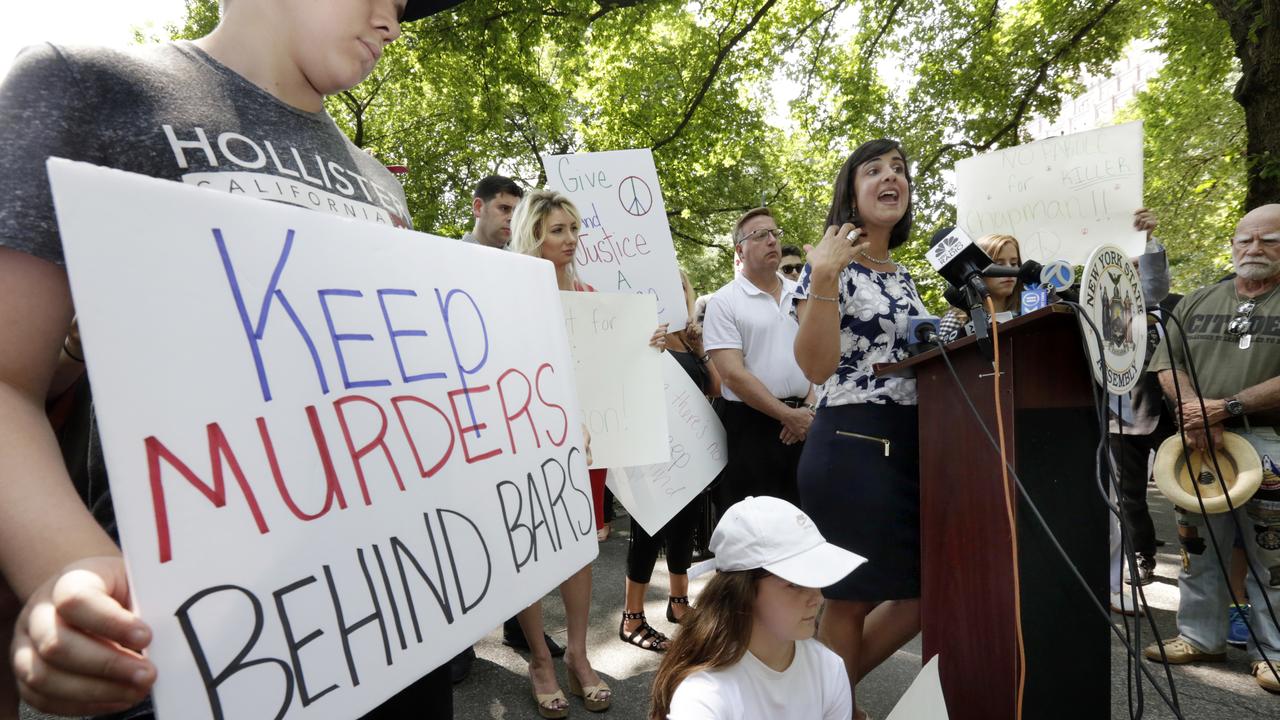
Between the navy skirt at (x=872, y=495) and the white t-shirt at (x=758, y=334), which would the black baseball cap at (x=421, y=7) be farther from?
the white t-shirt at (x=758, y=334)

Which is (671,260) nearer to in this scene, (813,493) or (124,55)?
(813,493)

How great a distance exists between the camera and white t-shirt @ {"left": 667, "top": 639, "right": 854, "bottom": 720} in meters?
1.64

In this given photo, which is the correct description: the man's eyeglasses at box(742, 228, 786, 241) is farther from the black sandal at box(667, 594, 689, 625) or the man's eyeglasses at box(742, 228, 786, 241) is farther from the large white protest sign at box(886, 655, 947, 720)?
the large white protest sign at box(886, 655, 947, 720)

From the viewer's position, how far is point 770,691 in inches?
69.4

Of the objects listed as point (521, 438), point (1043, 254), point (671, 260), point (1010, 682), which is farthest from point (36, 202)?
point (1043, 254)

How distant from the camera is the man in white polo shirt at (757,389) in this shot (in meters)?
3.38

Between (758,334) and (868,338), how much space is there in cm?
125

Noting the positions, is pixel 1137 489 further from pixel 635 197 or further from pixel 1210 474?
pixel 635 197

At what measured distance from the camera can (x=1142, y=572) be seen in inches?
184

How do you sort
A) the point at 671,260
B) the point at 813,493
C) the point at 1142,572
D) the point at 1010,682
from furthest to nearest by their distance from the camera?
1. the point at 1142,572
2. the point at 671,260
3. the point at 813,493
4. the point at 1010,682

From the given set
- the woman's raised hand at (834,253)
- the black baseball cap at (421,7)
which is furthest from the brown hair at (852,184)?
the black baseball cap at (421,7)

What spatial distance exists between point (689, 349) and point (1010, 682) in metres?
2.34

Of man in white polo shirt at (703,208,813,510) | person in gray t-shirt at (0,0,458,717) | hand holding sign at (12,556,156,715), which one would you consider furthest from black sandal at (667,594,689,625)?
hand holding sign at (12,556,156,715)

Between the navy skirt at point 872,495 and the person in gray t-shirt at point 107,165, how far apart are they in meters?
1.42
